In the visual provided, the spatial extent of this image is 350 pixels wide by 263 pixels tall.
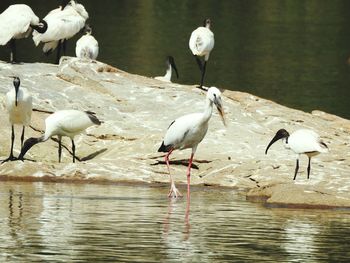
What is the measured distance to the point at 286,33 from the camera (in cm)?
5338

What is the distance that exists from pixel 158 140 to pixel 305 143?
8.80 ft

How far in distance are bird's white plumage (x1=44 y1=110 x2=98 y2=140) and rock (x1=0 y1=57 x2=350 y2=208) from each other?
50 centimetres

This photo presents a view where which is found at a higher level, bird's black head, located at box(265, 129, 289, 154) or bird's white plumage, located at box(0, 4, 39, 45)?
bird's white plumage, located at box(0, 4, 39, 45)

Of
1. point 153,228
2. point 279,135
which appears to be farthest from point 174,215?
point 279,135

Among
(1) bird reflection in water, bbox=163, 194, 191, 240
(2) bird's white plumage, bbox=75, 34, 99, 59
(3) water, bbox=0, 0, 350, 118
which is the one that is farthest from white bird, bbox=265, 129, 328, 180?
(3) water, bbox=0, 0, 350, 118

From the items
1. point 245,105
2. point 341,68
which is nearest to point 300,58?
point 341,68

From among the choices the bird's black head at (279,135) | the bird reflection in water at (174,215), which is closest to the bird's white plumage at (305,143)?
the bird's black head at (279,135)

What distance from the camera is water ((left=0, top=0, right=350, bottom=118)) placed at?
120ft

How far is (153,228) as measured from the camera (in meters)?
14.1

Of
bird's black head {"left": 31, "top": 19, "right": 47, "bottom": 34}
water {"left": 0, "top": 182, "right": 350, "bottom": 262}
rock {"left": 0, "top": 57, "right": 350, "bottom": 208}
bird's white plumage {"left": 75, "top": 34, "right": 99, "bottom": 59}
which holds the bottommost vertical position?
water {"left": 0, "top": 182, "right": 350, "bottom": 262}

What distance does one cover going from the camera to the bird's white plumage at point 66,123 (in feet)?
64.2

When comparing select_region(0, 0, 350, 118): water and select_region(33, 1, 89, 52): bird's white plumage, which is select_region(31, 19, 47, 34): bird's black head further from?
select_region(0, 0, 350, 118): water

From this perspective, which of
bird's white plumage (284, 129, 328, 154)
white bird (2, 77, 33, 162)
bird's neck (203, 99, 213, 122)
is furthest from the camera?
white bird (2, 77, 33, 162)

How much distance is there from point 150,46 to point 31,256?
111 feet
